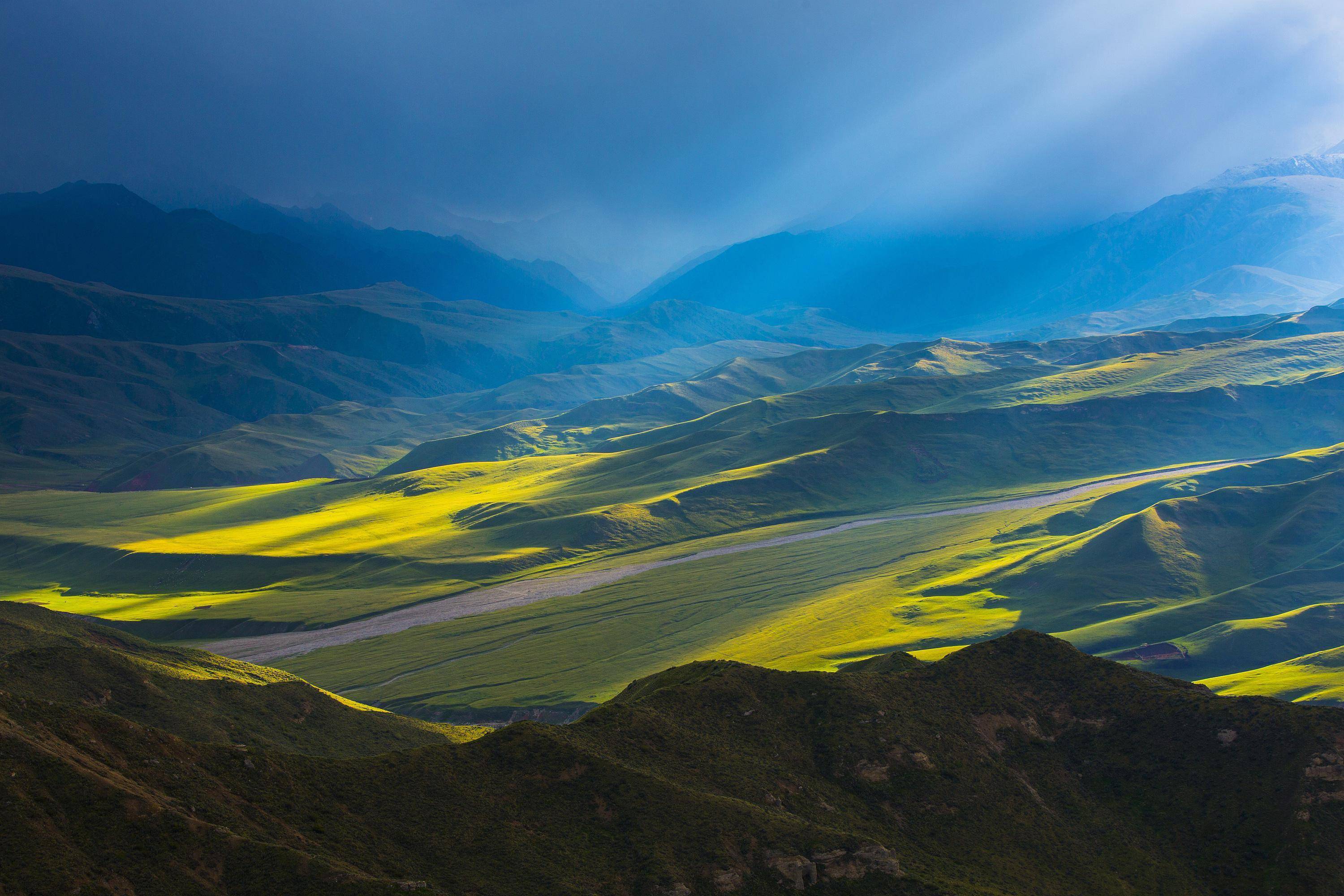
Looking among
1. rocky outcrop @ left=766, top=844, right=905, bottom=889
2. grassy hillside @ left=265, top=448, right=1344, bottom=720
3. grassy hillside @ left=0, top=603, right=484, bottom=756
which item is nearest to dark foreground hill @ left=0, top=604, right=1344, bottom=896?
rocky outcrop @ left=766, top=844, right=905, bottom=889

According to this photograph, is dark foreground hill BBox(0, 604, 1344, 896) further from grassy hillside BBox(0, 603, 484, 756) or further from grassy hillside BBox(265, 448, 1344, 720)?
grassy hillside BBox(265, 448, 1344, 720)

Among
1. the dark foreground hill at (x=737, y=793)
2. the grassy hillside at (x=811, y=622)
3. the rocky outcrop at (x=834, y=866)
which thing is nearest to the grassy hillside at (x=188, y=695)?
the dark foreground hill at (x=737, y=793)

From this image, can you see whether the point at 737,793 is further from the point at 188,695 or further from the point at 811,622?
the point at 811,622

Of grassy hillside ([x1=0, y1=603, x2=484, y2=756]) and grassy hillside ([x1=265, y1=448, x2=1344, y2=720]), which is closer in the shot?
grassy hillside ([x1=0, y1=603, x2=484, y2=756])

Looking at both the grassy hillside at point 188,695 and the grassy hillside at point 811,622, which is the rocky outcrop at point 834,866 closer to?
the grassy hillside at point 188,695

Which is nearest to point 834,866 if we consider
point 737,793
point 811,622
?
point 737,793

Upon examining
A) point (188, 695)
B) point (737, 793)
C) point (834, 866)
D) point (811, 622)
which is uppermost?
point (188, 695)

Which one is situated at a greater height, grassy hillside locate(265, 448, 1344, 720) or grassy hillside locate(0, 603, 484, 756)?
grassy hillside locate(0, 603, 484, 756)

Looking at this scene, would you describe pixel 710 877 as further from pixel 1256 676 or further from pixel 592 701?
pixel 1256 676
